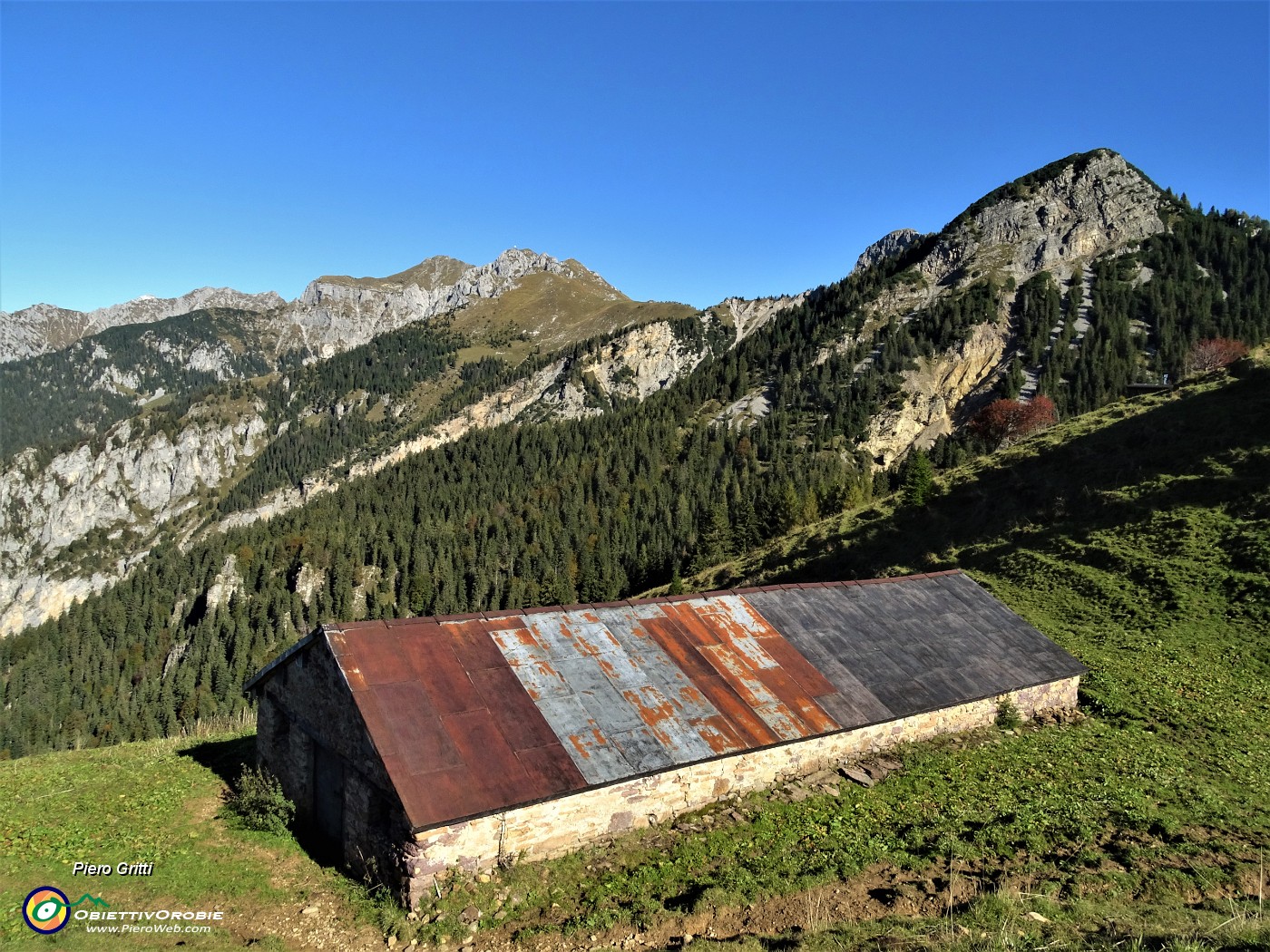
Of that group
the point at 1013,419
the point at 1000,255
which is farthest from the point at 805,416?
the point at 1000,255

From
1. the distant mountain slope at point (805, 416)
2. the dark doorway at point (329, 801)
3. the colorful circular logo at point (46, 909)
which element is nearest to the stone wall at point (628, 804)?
the dark doorway at point (329, 801)

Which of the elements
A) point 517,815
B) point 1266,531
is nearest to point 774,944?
point 517,815

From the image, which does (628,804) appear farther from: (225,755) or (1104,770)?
Answer: (225,755)

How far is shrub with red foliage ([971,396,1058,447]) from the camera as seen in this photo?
9000cm

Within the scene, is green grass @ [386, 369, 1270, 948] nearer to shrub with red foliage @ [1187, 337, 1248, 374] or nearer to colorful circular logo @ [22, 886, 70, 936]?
colorful circular logo @ [22, 886, 70, 936]

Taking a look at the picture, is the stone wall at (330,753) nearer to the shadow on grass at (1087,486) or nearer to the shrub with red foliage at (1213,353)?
the shadow on grass at (1087,486)

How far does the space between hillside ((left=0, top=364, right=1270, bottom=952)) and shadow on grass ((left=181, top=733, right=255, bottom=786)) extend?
0.13 meters

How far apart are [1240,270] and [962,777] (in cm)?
14192

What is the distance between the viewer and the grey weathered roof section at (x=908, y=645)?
Answer: 17938 mm

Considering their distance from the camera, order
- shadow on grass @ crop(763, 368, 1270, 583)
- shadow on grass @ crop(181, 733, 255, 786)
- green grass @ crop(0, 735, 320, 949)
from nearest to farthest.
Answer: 1. green grass @ crop(0, 735, 320, 949)
2. shadow on grass @ crop(181, 733, 255, 786)
3. shadow on grass @ crop(763, 368, 1270, 583)

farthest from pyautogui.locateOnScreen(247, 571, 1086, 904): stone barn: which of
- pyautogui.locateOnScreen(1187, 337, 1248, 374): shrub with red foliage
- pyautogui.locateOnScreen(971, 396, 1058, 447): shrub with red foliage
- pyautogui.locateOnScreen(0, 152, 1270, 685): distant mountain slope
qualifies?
pyautogui.locateOnScreen(1187, 337, 1248, 374): shrub with red foliage

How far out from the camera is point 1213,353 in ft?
294

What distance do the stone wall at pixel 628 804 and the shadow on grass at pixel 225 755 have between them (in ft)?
29.5

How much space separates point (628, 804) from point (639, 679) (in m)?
3.14
